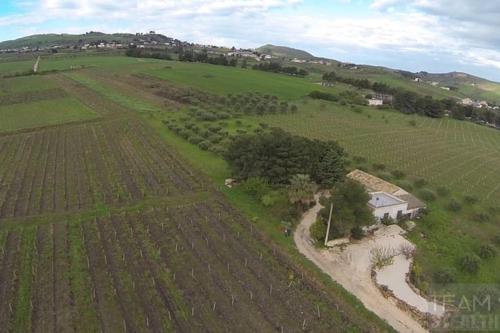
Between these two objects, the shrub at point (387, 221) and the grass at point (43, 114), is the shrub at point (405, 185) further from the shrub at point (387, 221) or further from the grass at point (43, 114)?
the grass at point (43, 114)

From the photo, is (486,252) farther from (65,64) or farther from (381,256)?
(65,64)

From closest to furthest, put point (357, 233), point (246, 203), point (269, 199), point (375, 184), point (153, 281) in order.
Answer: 1. point (153, 281)
2. point (357, 233)
3. point (269, 199)
4. point (246, 203)
5. point (375, 184)

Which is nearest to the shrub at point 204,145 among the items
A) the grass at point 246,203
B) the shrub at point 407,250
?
the grass at point 246,203

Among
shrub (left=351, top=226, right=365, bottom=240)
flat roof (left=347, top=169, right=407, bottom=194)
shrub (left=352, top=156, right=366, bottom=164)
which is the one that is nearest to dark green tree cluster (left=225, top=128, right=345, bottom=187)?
flat roof (left=347, top=169, right=407, bottom=194)

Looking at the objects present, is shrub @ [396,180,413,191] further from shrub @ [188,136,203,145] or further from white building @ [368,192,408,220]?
shrub @ [188,136,203,145]

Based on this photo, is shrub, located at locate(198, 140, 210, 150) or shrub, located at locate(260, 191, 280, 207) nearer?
shrub, located at locate(260, 191, 280, 207)

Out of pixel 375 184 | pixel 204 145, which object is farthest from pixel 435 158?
pixel 204 145
